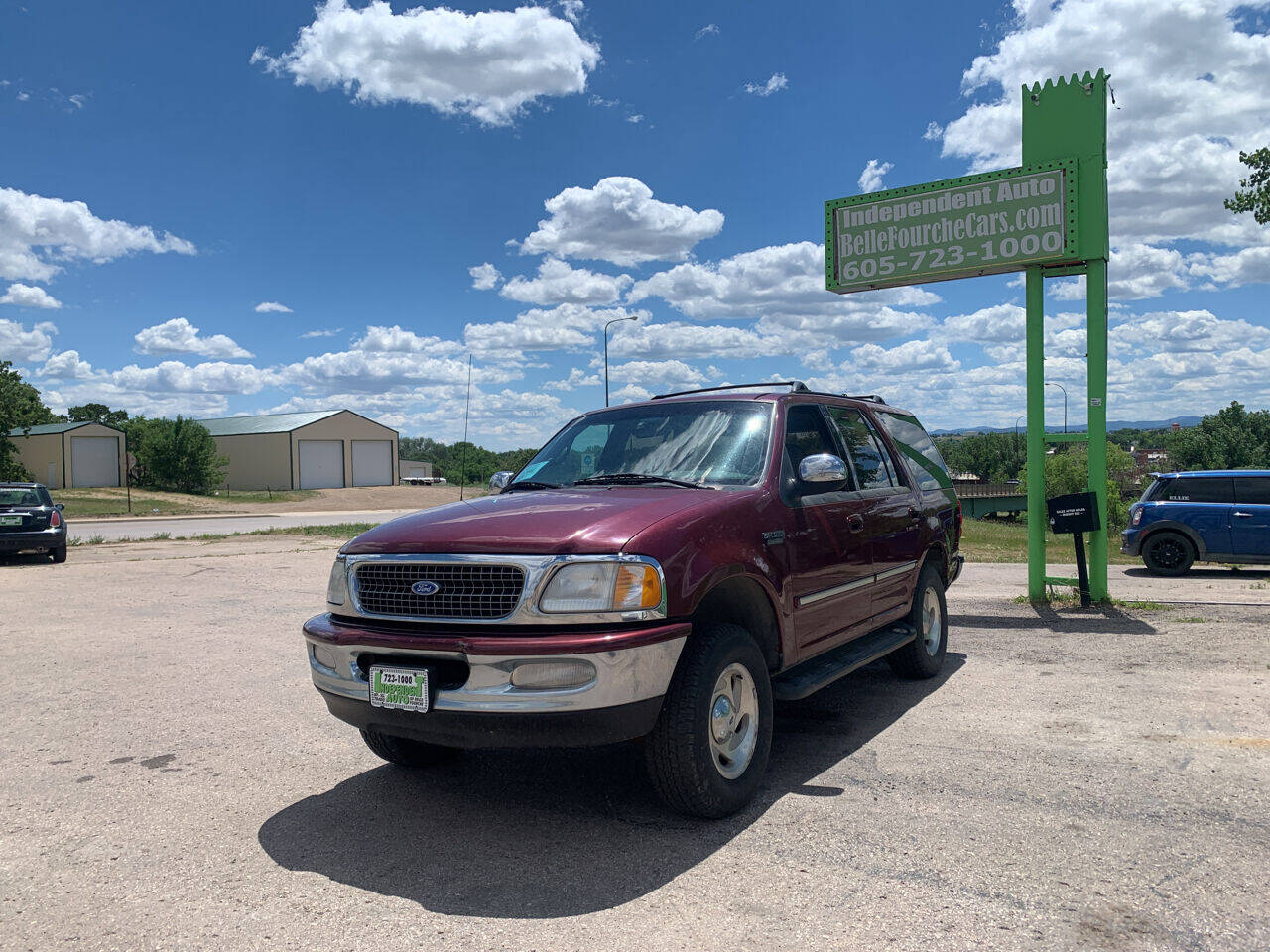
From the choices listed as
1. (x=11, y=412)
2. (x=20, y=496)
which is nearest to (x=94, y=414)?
(x=11, y=412)

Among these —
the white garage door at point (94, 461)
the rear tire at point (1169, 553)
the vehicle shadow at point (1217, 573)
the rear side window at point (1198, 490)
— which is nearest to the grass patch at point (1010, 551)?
the vehicle shadow at point (1217, 573)

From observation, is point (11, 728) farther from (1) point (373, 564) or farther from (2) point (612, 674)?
(2) point (612, 674)

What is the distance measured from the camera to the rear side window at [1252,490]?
47.4ft

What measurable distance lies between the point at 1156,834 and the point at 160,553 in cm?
1955

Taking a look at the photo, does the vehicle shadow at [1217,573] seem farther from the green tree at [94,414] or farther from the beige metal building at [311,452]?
the green tree at [94,414]

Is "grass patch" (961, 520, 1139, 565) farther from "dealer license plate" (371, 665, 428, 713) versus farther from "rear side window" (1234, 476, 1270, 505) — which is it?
"dealer license plate" (371, 665, 428, 713)

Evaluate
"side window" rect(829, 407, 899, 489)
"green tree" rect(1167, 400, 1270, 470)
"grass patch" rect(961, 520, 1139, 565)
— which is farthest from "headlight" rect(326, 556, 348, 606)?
"green tree" rect(1167, 400, 1270, 470)

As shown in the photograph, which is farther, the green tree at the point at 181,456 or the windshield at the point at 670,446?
the green tree at the point at 181,456

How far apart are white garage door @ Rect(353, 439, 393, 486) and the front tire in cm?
7127

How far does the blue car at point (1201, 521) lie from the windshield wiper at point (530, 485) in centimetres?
1310

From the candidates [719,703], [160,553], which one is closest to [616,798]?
[719,703]

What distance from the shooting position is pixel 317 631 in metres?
4.18

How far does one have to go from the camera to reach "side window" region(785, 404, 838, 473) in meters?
5.12

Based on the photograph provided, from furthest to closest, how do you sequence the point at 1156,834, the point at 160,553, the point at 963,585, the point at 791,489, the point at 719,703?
1. the point at 160,553
2. the point at 963,585
3. the point at 791,489
4. the point at 719,703
5. the point at 1156,834
